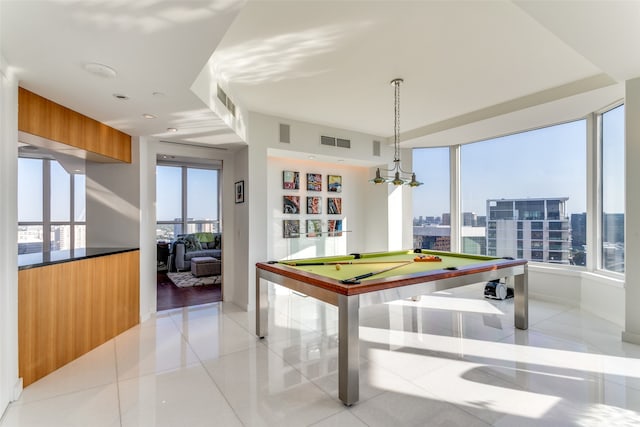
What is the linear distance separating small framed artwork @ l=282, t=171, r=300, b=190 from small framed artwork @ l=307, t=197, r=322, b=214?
36cm

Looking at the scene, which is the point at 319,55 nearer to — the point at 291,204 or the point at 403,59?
the point at 403,59

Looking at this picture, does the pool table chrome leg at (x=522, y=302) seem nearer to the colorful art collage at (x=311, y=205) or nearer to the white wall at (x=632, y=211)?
the white wall at (x=632, y=211)

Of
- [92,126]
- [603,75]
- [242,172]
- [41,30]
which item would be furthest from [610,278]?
[92,126]

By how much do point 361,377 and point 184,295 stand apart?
3970 mm

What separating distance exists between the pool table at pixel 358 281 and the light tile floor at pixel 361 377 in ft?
0.87

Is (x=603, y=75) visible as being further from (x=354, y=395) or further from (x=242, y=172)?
(x=242, y=172)

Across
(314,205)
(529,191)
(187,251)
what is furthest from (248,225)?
(529,191)

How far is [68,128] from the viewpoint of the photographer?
9.91ft

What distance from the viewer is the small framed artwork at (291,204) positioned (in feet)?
18.1

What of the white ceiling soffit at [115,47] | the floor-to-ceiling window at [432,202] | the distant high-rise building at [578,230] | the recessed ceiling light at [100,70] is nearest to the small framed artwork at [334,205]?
the floor-to-ceiling window at [432,202]

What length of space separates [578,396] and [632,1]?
273 cm

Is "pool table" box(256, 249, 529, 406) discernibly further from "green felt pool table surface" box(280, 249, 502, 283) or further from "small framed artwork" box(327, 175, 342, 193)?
"small framed artwork" box(327, 175, 342, 193)

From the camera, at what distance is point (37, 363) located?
2.57 m

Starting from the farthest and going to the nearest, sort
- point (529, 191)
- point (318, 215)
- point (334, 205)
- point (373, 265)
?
point (334, 205) < point (318, 215) < point (529, 191) < point (373, 265)
